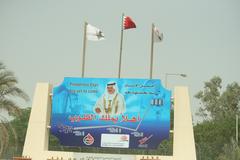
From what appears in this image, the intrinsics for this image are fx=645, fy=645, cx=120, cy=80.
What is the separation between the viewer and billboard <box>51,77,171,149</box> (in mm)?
29234

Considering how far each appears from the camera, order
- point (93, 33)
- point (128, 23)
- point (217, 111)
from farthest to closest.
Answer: point (217, 111), point (93, 33), point (128, 23)

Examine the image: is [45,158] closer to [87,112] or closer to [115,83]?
[87,112]

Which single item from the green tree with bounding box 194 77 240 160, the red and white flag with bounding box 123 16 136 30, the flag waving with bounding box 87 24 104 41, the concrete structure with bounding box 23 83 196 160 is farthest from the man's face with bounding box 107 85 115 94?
the green tree with bounding box 194 77 240 160

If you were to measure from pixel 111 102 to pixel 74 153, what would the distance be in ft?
9.50

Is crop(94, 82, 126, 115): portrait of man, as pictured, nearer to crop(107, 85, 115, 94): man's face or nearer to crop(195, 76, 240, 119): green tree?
crop(107, 85, 115, 94): man's face

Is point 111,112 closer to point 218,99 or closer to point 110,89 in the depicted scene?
point 110,89

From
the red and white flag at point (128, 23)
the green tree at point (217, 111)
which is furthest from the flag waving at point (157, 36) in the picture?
the green tree at point (217, 111)

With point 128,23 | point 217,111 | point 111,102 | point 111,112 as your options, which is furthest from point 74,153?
point 217,111

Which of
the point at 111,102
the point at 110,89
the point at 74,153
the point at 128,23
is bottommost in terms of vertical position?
the point at 74,153

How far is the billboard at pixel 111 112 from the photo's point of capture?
29234 millimetres

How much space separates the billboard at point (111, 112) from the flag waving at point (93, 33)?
3238mm

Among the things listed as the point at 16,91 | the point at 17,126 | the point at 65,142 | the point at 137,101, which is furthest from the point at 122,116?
the point at 17,126

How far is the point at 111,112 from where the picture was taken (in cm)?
2967

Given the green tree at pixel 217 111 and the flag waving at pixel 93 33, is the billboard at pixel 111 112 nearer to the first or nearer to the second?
the flag waving at pixel 93 33
